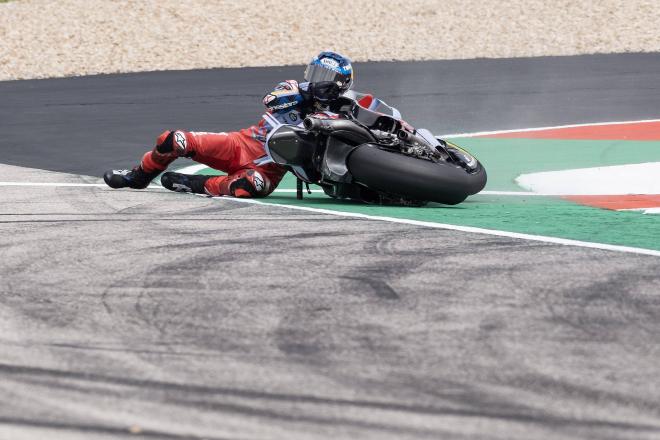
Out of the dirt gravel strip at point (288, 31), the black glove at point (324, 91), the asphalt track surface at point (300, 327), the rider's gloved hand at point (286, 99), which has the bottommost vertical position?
the asphalt track surface at point (300, 327)

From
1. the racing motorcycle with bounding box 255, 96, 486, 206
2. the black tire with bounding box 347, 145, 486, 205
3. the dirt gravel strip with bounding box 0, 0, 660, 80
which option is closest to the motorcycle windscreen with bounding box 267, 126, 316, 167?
the racing motorcycle with bounding box 255, 96, 486, 206

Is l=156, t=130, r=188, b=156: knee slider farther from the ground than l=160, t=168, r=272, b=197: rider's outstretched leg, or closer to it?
farther from the ground

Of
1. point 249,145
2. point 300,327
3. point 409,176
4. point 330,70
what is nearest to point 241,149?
point 249,145

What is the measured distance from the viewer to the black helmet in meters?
11.2

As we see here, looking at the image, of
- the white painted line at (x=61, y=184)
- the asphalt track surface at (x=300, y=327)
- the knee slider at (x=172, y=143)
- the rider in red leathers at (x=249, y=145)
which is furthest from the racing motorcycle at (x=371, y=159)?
the white painted line at (x=61, y=184)

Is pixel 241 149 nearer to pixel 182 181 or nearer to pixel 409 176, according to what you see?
pixel 182 181

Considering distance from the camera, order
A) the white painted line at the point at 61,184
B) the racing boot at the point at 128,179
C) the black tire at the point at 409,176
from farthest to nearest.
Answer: the white painted line at the point at 61,184 < the racing boot at the point at 128,179 < the black tire at the point at 409,176

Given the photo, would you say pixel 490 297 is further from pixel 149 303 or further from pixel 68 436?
pixel 68 436

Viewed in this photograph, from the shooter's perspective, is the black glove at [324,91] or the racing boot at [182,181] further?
the racing boot at [182,181]

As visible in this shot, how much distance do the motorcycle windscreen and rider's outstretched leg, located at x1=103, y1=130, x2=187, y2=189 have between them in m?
0.91

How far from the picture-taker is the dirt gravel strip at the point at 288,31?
960 inches

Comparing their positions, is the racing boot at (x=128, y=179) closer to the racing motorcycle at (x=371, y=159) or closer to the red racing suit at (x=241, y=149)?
the red racing suit at (x=241, y=149)

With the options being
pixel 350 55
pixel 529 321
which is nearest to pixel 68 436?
pixel 529 321

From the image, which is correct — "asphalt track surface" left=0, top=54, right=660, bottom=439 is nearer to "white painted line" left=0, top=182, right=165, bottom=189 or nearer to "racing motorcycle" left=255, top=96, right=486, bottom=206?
"white painted line" left=0, top=182, right=165, bottom=189
